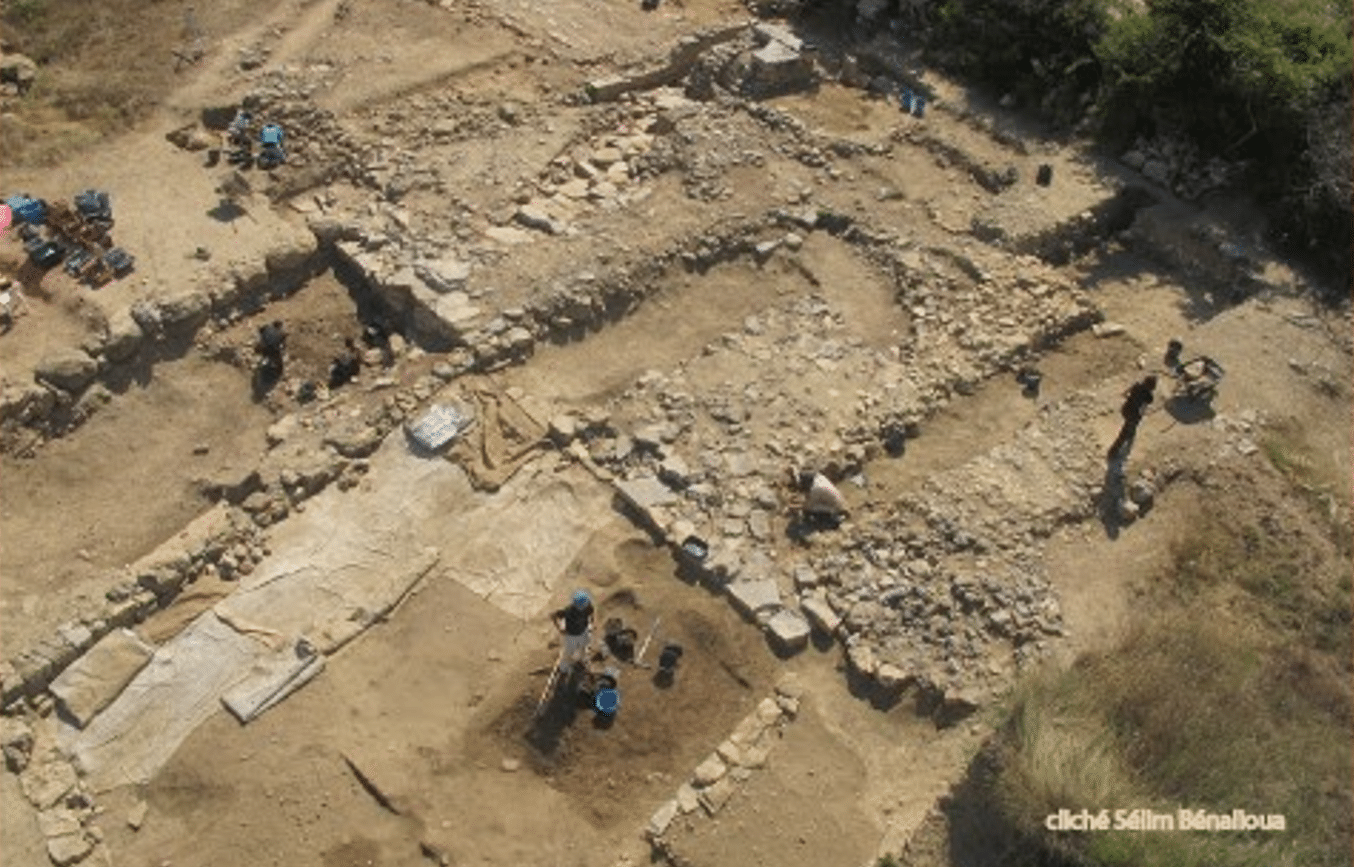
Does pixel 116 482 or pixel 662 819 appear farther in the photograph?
pixel 116 482

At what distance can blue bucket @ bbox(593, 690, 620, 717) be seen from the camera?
42.1 ft

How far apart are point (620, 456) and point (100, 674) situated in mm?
6186

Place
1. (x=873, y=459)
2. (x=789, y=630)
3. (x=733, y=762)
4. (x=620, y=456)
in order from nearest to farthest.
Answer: (x=733, y=762) < (x=789, y=630) < (x=620, y=456) < (x=873, y=459)

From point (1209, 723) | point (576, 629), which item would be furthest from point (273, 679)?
point (1209, 723)

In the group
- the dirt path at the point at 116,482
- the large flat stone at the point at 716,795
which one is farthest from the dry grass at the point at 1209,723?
the dirt path at the point at 116,482

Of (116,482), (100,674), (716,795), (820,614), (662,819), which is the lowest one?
(116,482)

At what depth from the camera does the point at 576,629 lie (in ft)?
41.0

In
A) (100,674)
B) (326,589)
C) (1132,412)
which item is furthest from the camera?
(1132,412)

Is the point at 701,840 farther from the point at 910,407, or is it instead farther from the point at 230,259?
the point at 230,259

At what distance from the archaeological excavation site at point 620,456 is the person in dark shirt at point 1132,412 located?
38 centimetres

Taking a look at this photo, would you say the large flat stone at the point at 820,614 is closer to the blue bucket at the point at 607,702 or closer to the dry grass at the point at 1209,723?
the dry grass at the point at 1209,723

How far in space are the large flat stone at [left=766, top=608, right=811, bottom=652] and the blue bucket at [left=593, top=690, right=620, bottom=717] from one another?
1.87 metres

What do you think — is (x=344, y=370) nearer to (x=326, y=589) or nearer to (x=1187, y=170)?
(x=326, y=589)

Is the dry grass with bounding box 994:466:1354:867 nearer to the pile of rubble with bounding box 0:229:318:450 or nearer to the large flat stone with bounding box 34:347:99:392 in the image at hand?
the pile of rubble with bounding box 0:229:318:450
